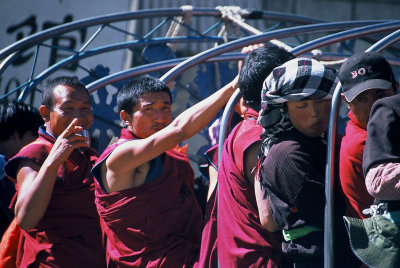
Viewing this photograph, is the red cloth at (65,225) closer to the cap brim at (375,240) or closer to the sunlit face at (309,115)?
the sunlit face at (309,115)

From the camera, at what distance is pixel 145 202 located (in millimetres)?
2596

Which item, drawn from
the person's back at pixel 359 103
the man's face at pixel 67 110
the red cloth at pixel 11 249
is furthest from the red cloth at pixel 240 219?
the red cloth at pixel 11 249

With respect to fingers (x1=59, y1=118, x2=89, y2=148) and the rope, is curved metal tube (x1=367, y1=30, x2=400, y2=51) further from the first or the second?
the rope

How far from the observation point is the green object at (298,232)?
2.14m

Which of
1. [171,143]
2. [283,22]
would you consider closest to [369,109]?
[171,143]

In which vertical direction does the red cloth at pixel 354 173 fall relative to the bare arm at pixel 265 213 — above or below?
above

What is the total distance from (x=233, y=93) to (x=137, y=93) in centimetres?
50

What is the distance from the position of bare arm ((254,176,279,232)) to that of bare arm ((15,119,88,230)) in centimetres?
87

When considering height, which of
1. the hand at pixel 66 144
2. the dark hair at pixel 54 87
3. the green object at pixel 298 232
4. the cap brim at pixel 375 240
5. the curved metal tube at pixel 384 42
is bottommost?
the green object at pixel 298 232

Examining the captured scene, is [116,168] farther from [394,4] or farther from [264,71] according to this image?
[394,4]

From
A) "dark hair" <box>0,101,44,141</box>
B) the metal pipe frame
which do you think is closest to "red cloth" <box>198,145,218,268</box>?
"dark hair" <box>0,101,44,141</box>

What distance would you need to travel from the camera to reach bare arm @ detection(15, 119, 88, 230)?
2711 mm

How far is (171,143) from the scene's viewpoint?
2.34m

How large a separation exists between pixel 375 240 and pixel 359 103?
0.46 meters
